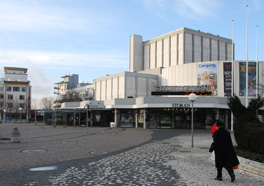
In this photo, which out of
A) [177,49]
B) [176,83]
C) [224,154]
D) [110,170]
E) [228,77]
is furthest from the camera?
[177,49]

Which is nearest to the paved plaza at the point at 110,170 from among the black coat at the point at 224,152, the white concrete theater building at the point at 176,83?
the black coat at the point at 224,152

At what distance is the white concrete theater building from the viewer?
37250 mm

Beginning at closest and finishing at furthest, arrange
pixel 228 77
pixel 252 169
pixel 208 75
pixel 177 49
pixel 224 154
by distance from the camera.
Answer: pixel 224 154, pixel 252 169, pixel 228 77, pixel 208 75, pixel 177 49

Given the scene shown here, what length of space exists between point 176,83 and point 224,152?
48.0 metres

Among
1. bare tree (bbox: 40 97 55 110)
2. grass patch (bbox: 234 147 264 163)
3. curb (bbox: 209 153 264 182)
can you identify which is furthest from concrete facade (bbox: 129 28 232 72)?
curb (bbox: 209 153 264 182)

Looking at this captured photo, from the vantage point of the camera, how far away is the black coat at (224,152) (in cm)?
767

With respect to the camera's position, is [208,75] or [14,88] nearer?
[208,75]

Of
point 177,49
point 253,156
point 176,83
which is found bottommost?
point 253,156

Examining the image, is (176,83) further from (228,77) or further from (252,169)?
(252,169)

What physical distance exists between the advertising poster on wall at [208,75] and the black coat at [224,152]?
141 feet

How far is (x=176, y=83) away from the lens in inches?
2176

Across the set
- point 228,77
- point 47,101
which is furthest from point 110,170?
point 47,101

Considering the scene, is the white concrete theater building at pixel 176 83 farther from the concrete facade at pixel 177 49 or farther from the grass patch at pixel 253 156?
the grass patch at pixel 253 156

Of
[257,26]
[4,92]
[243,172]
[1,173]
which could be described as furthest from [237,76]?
[4,92]
